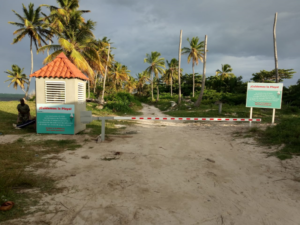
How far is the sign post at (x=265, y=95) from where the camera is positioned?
991cm

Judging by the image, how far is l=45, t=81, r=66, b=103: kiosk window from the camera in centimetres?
808

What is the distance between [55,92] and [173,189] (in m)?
6.92

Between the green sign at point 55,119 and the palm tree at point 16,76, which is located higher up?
the palm tree at point 16,76

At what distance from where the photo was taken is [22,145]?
254 inches

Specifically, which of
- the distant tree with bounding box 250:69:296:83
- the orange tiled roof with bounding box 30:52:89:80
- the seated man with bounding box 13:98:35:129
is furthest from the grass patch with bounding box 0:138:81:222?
the distant tree with bounding box 250:69:296:83

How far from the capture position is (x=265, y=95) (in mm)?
10055

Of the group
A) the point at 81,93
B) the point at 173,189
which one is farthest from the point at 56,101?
the point at 173,189

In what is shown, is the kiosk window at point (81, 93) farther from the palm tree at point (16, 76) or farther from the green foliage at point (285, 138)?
the palm tree at point (16, 76)

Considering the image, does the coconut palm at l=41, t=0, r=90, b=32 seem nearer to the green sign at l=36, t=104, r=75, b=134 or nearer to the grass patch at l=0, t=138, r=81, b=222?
the green sign at l=36, t=104, r=75, b=134

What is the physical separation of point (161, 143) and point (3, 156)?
505 centimetres

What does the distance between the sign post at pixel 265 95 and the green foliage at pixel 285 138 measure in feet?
8.33

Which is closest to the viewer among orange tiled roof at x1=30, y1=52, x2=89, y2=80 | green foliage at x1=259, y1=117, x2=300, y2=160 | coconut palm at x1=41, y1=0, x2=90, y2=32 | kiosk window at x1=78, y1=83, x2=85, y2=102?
green foliage at x1=259, y1=117, x2=300, y2=160

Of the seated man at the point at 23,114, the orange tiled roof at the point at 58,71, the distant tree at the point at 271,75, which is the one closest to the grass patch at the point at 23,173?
the orange tiled roof at the point at 58,71

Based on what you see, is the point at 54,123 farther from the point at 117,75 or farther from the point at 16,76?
the point at 16,76
